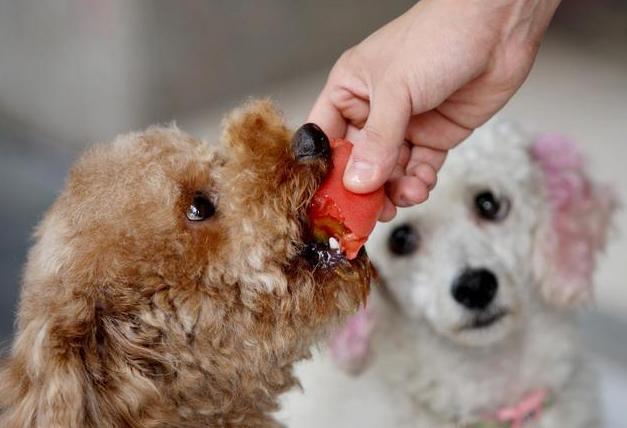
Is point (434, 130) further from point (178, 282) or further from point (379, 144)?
point (178, 282)

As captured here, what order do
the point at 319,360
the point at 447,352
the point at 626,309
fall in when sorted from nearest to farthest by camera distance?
the point at 447,352 < the point at 319,360 < the point at 626,309

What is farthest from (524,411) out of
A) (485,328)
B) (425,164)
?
(425,164)

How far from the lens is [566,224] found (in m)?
1.35

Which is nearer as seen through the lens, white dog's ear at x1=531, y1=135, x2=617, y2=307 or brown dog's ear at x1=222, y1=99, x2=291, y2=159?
brown dog's ear at x1=222, y1=99, x2=291, y2=159

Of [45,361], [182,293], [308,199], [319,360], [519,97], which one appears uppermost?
[519,97]

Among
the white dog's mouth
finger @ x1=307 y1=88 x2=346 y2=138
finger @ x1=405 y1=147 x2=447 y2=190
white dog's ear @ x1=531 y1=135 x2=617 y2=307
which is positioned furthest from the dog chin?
finger @ x1=307 y1=88 x2=346 y2=138

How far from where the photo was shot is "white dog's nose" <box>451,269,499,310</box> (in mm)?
1226

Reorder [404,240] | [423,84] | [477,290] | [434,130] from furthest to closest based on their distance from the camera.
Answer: [404,240], [477,290], [434,130], [423,84]

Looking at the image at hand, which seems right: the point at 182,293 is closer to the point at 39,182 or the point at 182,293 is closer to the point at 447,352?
the point at 447,352

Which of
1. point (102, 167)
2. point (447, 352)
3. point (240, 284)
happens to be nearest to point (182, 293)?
point (240, 284)

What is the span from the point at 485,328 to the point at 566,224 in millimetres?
228

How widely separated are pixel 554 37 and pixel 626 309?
1.18m

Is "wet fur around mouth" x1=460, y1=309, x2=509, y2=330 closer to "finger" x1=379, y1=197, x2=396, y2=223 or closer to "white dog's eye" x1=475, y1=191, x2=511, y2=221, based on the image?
"white dog's eye" x1=475, y1=191, x2=511, y2=221

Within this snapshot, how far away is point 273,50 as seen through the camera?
256 centimetres
